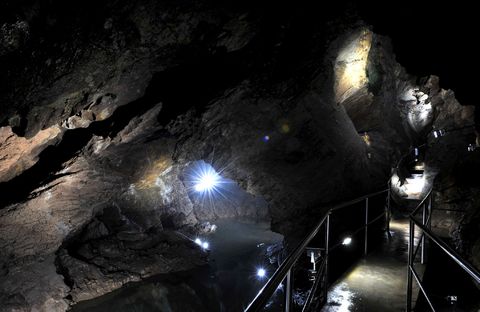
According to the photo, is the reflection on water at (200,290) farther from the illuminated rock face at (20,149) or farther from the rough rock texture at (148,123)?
the illuminated rock face at (20,149)

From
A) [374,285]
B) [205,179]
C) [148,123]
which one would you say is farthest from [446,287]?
[205,179]

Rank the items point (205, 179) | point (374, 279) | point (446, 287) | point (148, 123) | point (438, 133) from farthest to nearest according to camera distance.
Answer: point (205, 179)
point (438, 133)
point (148, 123)
point (446, 287)
point (374, 279)

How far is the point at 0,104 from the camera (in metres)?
3.76

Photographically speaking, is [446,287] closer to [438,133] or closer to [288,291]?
[288,291]

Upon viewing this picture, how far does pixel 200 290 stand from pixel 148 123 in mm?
4999

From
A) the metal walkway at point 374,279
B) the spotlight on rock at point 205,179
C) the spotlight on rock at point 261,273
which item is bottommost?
the metal walkway at point 374,279

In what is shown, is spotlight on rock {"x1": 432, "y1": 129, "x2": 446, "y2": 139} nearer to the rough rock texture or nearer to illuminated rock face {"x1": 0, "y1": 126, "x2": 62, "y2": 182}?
the rough rock texture

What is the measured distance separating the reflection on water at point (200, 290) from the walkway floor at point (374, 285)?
3761 millimetres

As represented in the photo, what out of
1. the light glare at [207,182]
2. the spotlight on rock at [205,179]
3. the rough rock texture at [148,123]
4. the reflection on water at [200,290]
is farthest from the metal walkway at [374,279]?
the light glare at [207,182]

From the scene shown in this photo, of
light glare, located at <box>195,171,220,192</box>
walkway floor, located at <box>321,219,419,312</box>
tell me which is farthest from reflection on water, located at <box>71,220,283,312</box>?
light glare, located at <box>195,171,220,192</box>

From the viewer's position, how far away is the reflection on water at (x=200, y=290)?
25.6 ft

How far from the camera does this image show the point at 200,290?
346 inches

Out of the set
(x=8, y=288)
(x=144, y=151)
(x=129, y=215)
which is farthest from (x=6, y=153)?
(x=129, y=215)

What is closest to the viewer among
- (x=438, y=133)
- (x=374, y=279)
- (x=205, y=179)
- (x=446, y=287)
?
(x=374, y=279)
